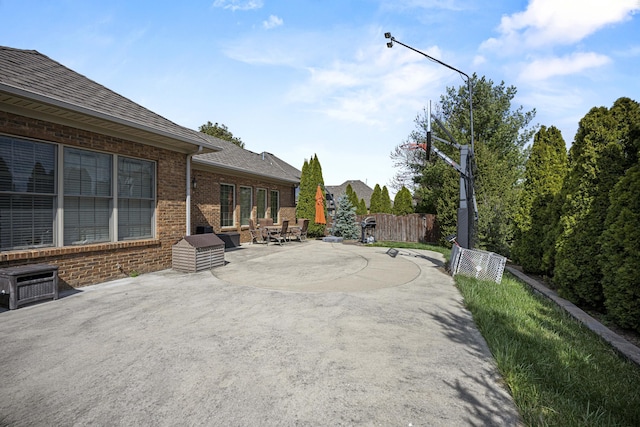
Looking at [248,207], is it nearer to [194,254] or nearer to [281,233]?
[281,233]

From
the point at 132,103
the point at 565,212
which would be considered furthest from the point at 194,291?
the point at 565,212

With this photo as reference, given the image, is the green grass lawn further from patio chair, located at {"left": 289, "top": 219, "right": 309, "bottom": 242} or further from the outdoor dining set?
patio chair, located at {"left": 289, "top": 219, "right": 309, "bottom": 242}

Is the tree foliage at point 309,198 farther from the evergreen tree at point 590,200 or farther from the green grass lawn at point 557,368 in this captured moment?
the green grass lawn at point 557,368

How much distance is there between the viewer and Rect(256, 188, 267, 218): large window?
15.3 meters

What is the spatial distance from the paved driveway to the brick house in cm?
113

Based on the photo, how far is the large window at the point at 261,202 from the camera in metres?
15.3

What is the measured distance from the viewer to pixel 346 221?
57.1 feet

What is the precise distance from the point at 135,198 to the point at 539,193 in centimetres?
1049

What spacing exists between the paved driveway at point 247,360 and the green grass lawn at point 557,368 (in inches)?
7.1

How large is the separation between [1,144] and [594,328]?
9.19 metres

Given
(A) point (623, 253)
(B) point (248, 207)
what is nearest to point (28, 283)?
(A) point (623, 253)

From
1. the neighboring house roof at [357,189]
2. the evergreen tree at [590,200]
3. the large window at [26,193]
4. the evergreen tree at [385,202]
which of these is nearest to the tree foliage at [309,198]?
the evergreen tree at [385,202]

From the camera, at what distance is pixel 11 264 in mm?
5098

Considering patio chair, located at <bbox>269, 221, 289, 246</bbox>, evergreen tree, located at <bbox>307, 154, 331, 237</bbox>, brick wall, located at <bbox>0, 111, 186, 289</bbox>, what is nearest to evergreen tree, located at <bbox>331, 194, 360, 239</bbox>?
evergreen tree, located at <bbox>307, 154, 331, 237</bbox>
